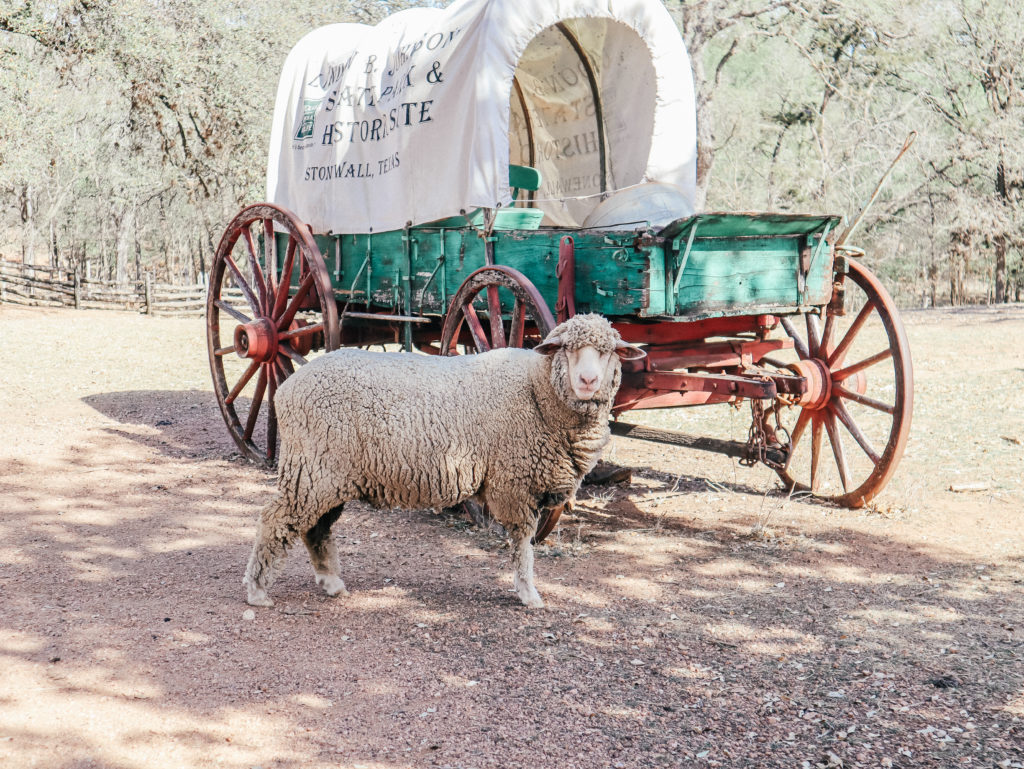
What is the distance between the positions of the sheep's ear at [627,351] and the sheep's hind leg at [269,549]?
1732 millimetres

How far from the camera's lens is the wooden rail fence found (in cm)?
2491

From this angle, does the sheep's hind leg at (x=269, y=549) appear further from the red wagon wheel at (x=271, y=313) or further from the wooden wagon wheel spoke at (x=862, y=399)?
the wooden wagon wheel spoke at (x=862, y=399)

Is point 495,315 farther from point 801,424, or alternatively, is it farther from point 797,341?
point 801,424

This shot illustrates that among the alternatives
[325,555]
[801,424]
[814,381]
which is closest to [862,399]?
[814,381]

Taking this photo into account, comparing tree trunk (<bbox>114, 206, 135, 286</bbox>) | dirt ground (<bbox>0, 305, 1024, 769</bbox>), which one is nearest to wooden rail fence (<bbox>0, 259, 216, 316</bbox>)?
tree trunk (<bbox>114, 206, 135, 286</bbox>)

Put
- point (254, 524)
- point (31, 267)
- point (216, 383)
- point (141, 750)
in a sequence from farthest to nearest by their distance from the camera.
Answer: point (31, 267), point (216, 383), point (254, 524), point (141, 750)

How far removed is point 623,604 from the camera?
14.8 feet

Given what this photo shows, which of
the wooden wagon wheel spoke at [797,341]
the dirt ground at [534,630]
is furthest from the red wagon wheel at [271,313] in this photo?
the wooden wagon wheel spoke at [797,341]

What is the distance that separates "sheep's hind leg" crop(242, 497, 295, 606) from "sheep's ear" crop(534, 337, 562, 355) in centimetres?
142

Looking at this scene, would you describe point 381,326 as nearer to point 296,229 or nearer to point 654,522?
point 296,229

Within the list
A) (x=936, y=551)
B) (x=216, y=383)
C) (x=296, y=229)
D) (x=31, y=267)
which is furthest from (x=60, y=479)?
(x=31, y=267)

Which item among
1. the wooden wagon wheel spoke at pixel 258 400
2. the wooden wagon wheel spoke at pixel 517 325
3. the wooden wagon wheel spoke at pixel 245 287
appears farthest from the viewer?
the wooden wagon wheel spoke at pixel 245 287

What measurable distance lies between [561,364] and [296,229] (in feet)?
10.9

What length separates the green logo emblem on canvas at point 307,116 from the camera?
7324 mm
